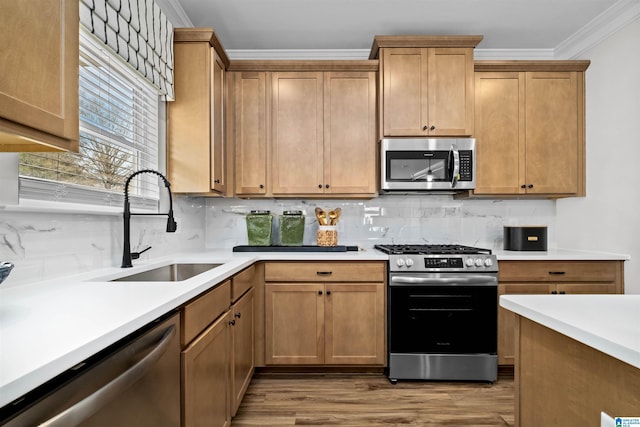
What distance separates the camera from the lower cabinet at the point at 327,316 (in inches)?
102

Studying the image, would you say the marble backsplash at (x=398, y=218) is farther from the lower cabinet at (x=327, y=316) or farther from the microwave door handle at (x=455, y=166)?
the lower cabinet at (x=327, y=316)

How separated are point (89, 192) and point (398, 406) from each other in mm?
2075

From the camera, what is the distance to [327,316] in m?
2.59

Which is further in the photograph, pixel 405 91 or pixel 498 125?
pixel 498 125

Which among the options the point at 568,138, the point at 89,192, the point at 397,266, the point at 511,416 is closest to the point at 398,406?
the point at 511,416

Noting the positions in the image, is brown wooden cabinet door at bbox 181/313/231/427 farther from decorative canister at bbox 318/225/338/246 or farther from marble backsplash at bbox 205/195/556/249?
marble backsplash at bbox 205/195/556/249

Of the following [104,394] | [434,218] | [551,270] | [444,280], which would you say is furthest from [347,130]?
[104,394]

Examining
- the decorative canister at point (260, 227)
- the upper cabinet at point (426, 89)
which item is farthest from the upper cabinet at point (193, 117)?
the upper cabinet at point (426, 89)

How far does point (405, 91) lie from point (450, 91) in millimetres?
350

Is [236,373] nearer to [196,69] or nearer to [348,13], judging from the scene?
[196,69]

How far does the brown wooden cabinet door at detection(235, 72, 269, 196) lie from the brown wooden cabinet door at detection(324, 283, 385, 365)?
3.44 ft

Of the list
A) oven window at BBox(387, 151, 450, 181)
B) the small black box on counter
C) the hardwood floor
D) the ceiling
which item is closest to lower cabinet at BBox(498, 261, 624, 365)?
the small black box on counter

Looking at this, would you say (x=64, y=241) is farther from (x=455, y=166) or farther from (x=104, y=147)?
(x=455, y=166)

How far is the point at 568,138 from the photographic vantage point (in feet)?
9.74
